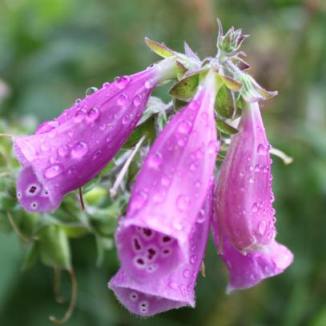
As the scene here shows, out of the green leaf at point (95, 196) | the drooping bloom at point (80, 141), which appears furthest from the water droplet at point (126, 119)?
the green leaf at point (95, 196)

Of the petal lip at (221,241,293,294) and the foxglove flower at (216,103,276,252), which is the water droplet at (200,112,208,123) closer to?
the foxglove flower at (216,103,276,252)

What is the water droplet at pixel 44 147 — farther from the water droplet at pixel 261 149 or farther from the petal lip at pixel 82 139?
the water droplet at pixel 261 149

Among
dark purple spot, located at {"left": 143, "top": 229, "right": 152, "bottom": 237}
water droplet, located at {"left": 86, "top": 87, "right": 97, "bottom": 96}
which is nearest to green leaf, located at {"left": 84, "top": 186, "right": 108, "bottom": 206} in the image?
water droplet, located at {"left": 86, "top": 87, "right": 97, "bottom": 96}

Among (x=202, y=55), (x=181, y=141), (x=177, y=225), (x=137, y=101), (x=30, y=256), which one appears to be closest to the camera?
(x=177, y=225)

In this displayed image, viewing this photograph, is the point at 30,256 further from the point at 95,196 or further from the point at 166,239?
the point at 166,239

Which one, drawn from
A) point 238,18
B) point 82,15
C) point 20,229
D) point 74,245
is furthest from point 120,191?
point 82,15

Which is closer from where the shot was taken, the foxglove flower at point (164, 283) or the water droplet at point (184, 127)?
the foxglove flower at point (164, 283)

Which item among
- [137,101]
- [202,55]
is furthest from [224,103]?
[202,55]
